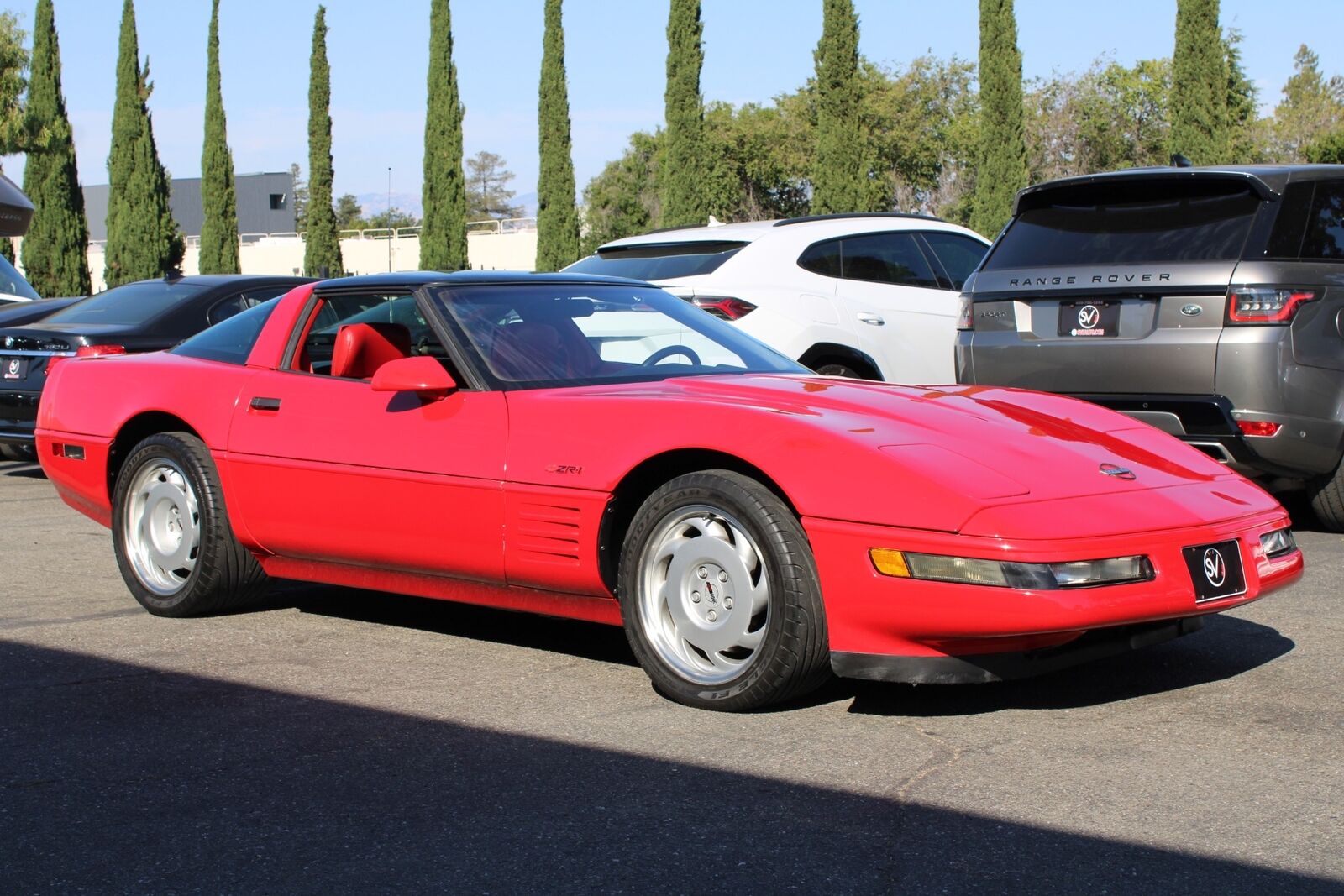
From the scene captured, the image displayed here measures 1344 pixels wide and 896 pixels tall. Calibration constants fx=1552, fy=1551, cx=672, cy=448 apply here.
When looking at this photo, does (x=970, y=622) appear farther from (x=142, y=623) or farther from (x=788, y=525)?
(x=142, y=623)

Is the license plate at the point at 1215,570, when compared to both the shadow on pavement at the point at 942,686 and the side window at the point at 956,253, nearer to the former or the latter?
the shadow on pavement at the point at 942,686

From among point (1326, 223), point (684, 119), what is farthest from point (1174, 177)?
point (684, 119)

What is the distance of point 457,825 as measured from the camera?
3412mm

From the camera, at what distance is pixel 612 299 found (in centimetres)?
571

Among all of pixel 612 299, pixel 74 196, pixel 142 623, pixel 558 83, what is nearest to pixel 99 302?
pixel 142 623

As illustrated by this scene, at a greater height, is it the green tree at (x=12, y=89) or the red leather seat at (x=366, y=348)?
the green tree at (x=12, y=89)

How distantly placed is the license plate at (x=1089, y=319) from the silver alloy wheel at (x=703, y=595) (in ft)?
11.6

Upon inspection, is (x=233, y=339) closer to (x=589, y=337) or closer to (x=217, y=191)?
(x=589, y=337)

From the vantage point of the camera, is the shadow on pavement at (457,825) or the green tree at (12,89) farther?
the green tree at (12,89)

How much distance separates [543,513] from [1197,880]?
234 cm

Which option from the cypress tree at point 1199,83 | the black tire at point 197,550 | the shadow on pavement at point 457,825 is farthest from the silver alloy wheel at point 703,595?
the cypress tree at point 1199,83

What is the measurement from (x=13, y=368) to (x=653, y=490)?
703 cm

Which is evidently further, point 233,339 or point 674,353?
point 233,339

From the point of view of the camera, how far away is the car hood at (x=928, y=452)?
406cm
